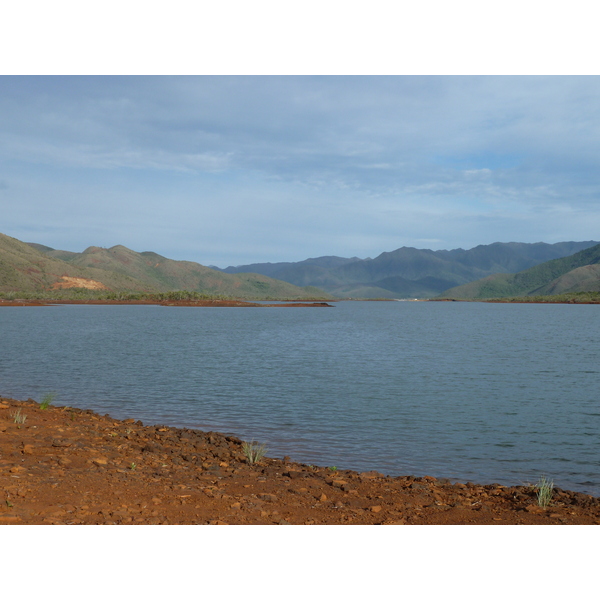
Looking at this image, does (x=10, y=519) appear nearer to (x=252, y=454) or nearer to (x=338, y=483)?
(x=338, y=483)

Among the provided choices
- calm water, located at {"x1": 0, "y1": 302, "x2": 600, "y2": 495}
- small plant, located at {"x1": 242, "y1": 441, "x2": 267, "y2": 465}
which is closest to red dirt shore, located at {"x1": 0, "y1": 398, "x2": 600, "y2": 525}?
small plant, located at {"x1": 242, "y1": 441, "x2": 267, "y2": 465}

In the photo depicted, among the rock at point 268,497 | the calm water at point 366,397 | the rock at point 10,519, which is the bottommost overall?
the calm water at point 366,397

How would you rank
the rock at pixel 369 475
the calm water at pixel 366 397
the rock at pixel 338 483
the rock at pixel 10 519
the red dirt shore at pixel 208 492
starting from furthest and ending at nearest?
1. the calm water at pixel 366 397
2. the rock at pixel 369 475
3. the rock at pixel 338 483
4. the red dirt shore at pixel 208 492
5. the rock at pixel 10 519

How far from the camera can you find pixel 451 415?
62.6ft

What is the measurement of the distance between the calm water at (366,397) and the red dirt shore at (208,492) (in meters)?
2.49

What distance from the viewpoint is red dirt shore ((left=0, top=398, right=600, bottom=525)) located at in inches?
298

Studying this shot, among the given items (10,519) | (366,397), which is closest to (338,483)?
(10,519)

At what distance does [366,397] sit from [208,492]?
47.1 feet

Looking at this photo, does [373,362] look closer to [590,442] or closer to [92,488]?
[590,442]

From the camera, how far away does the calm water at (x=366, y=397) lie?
45.9 feet

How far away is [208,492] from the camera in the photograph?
8719 mm

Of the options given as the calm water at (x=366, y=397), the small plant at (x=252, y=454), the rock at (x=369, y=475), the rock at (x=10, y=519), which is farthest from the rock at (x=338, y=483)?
the rock at (x=10, y=519)

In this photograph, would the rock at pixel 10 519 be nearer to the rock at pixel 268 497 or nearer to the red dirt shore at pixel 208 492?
the red dirt shore at pixel 208 492

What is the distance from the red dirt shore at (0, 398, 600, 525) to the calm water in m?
2.49
